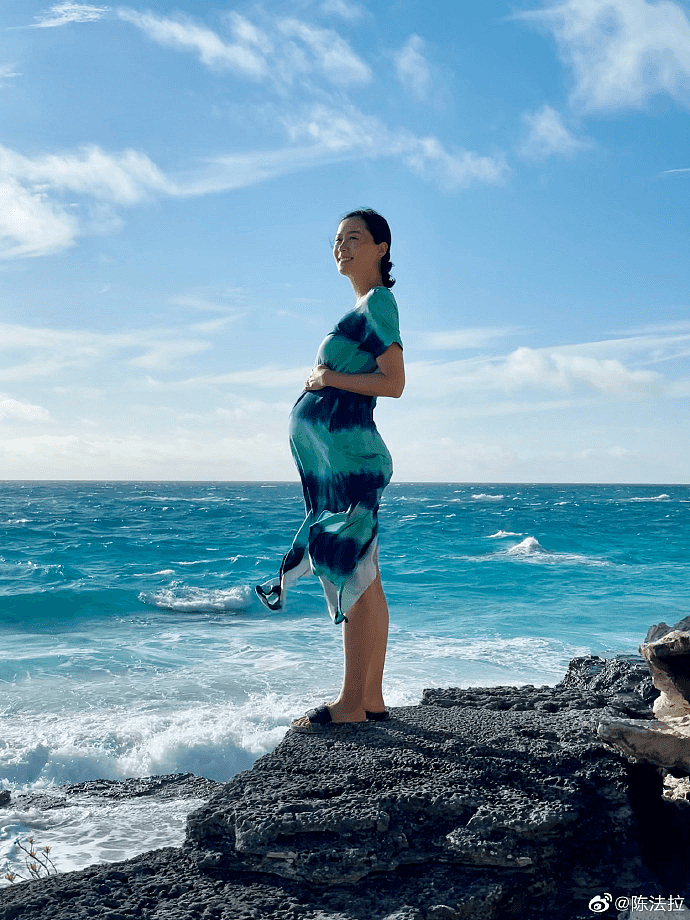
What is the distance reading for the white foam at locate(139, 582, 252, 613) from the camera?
46.6ft

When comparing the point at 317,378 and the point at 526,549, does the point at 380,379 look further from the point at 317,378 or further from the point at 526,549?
the point at 526,549

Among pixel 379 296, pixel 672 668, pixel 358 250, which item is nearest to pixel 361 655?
pixel 672 668

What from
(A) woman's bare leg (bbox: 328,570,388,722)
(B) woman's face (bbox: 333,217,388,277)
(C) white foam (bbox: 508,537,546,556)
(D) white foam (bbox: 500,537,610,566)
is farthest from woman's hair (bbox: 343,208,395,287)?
(C) white foam (bbox: 508,537,546,556)

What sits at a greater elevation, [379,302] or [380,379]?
[379,302]

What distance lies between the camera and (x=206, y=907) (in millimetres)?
2170

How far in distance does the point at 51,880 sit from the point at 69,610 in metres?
12.1

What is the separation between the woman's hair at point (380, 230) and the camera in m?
3.36

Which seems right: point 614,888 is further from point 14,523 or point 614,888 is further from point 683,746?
point 14,523

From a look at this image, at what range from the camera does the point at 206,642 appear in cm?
1060

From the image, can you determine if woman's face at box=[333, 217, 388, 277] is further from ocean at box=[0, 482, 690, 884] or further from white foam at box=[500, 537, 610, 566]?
white foam at box=[500, 537, 610, 566]

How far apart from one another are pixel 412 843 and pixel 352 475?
4.63 feet

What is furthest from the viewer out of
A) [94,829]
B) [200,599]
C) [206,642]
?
[200,599]

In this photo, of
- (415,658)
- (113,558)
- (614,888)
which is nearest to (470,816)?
(614,888)

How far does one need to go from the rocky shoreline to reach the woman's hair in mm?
1981
